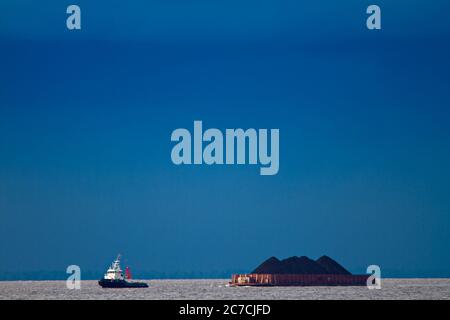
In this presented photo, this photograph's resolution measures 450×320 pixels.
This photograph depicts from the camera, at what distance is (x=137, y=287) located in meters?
172
